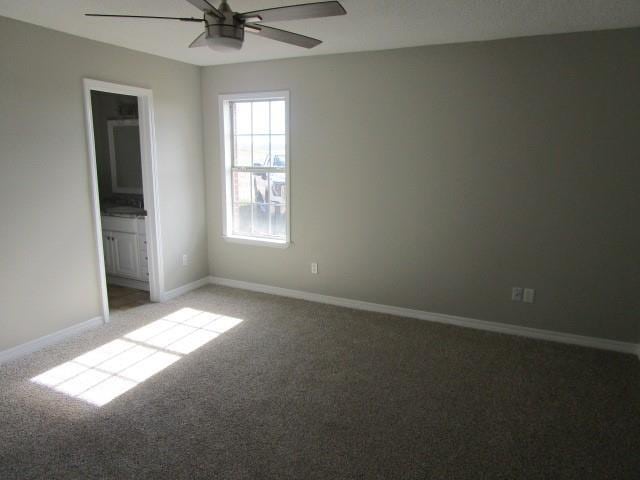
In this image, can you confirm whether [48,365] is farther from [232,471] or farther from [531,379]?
[531,379]

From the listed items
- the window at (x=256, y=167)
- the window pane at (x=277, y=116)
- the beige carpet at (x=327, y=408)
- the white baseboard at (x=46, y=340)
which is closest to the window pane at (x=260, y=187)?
the window at (x=256, y=167)

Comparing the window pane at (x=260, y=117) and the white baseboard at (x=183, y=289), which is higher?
the window pane at (x=260, y=117)

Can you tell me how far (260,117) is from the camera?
448 centimetres

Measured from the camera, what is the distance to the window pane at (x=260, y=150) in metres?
4.49

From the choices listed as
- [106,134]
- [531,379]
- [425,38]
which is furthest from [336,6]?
[106,134]

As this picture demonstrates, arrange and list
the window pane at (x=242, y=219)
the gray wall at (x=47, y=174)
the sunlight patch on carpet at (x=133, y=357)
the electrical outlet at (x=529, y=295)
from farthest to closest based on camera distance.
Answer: the window pane at (x=242, y=219), the electrical outlet at (x=529, y=295), the gray wall at (x=47, y=174), the sunlight patch on carpet at (x=133, y=357)

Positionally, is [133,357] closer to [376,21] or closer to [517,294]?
[376,21]

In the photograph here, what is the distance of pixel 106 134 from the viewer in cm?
505

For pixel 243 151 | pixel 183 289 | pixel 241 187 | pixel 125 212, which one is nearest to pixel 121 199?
pixel 125 212

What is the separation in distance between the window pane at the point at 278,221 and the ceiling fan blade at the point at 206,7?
2557 mm

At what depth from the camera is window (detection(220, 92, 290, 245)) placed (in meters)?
4.39

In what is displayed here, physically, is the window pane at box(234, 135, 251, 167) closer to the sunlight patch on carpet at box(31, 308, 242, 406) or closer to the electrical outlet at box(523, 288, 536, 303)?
the sunlight patch on carpet at box(31, 308, 242, 406)

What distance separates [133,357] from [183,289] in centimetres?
150

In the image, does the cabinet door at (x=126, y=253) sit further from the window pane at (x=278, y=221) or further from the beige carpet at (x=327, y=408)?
the window pane at (x=278, y=221)
